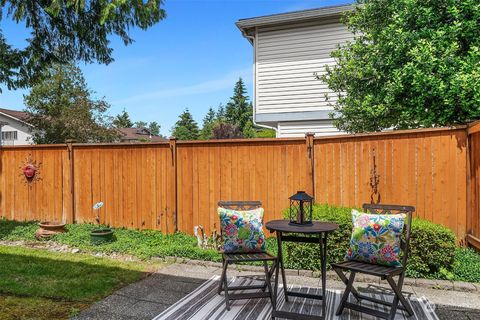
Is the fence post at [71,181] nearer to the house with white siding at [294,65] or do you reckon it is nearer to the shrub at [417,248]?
the house with white siding at [294,65]

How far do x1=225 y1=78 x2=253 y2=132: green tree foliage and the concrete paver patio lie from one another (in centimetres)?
3737

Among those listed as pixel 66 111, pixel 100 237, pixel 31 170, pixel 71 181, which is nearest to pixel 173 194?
pixel 100 237

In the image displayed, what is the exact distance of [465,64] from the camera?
14.9ft

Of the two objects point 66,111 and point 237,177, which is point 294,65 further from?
point 66,111

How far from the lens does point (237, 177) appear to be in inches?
226

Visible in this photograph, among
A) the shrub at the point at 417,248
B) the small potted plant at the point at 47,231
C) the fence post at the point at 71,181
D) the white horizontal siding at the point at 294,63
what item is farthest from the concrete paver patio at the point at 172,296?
the white horizontal siding at the point at 294,63

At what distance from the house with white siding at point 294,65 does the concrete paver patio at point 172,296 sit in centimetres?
489

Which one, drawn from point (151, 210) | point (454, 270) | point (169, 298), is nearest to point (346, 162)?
point (454, 270)

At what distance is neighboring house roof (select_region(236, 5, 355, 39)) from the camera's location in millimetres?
8062

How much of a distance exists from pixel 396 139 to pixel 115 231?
4.97 m

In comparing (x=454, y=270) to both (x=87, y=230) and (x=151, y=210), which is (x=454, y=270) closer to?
(x=151, y=210)

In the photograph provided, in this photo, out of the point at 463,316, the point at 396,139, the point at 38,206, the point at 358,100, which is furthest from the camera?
the point at 38,206

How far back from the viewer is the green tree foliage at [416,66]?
4625 millimetres

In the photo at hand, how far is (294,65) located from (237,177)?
13.4 feet
